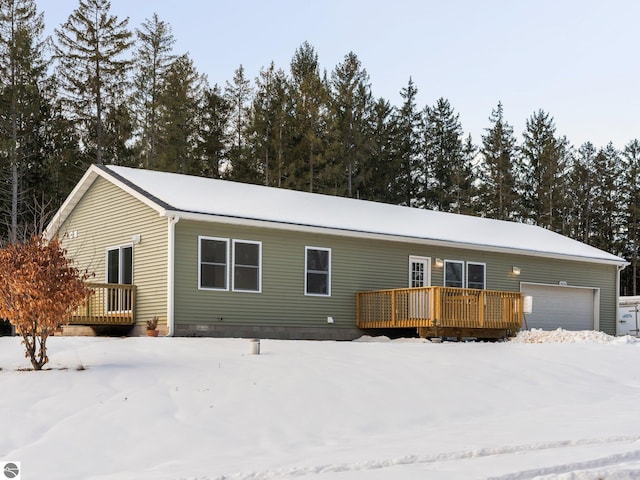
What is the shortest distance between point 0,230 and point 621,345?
2419cm

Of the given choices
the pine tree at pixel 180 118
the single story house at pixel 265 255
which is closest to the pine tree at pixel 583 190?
the pine tree at pixel 180 118

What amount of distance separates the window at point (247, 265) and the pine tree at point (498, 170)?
31.2 meters

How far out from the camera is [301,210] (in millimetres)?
21078

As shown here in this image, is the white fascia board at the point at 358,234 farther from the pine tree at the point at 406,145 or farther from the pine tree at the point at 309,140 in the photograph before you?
the pine tree at the point at 406,145

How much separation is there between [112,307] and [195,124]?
21680 millimetres

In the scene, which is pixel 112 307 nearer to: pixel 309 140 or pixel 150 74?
pixel 309 140

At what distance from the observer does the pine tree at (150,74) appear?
37094mm

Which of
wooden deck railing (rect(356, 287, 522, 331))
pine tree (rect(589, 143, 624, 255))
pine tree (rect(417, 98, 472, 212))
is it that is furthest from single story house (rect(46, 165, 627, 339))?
pine tree (rect(589, 143, 624, 255))

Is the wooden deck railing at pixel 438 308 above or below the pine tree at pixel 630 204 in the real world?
below

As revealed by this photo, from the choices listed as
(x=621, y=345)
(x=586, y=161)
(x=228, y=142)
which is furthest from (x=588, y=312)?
(x=586, y=161)

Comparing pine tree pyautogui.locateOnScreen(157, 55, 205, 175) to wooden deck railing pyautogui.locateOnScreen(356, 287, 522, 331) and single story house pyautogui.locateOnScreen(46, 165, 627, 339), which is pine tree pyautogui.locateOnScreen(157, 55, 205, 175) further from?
wooden deck railing pyautogui.locateOnScreen(356, 287, 522, 331)

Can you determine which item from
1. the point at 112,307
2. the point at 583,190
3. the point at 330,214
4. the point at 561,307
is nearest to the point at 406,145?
the point at 583,190

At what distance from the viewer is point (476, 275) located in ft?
75.5

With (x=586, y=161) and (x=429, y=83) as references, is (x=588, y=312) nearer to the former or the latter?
(x=429, y=83)
